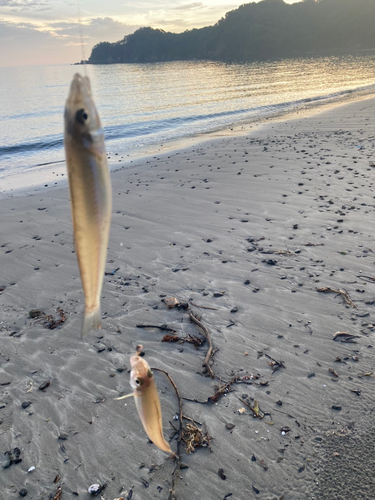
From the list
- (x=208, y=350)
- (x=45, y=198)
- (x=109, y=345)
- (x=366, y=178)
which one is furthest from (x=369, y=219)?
(x=45, y=198)

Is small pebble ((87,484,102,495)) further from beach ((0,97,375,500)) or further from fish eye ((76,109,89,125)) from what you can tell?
fish eye ((76,109,89,125))

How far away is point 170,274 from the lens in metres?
6.77

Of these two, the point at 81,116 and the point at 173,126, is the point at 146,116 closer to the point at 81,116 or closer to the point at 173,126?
the point at 173,126

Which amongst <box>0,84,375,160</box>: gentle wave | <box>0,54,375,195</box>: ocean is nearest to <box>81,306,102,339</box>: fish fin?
<box>0,54,375,195</box>: ocean

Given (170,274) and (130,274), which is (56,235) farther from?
(170,274)

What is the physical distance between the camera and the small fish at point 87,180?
0.92 m

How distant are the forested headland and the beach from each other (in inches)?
5636

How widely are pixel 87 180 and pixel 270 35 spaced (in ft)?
578

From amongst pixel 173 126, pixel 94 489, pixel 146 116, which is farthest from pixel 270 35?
pixel 94 489

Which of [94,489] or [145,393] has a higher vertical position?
[145,393]

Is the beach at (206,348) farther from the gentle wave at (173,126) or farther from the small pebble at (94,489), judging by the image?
the gentle wave at (173,126)

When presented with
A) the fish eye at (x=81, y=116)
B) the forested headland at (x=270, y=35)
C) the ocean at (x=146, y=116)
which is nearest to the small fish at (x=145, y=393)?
the fish eye at (x=81, y=116)

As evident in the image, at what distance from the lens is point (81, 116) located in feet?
3.00

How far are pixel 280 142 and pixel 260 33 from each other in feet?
518
